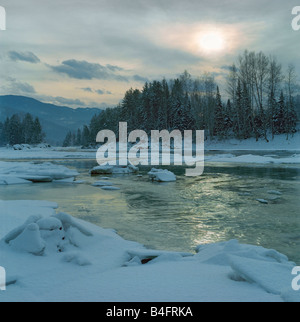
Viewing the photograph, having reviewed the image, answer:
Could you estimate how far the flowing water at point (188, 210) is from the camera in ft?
19.7

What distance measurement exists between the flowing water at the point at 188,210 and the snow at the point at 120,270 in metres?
0.94

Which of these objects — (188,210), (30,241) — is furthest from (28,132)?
(30,241)

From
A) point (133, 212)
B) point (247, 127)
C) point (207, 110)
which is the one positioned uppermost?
point (207, 110)

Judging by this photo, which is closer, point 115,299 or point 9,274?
point 115,299

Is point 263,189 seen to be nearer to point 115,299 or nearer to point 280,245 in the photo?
point 280,245

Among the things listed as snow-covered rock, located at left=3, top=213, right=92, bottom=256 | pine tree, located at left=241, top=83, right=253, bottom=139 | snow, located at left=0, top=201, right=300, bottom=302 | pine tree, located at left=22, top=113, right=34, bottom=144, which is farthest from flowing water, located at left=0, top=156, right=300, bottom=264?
pine tree, located at left=22, top=113, right=34, bottom=144

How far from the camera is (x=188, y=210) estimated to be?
340 inches

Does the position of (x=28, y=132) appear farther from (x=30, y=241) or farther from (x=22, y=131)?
(x=30, y=241)

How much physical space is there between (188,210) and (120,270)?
4.94 m

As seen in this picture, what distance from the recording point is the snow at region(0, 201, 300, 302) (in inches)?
120

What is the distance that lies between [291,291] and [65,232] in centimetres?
371

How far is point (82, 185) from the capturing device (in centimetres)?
1398

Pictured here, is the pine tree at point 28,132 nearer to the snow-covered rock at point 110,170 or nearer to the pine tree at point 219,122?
the pine tree at point 219,122
